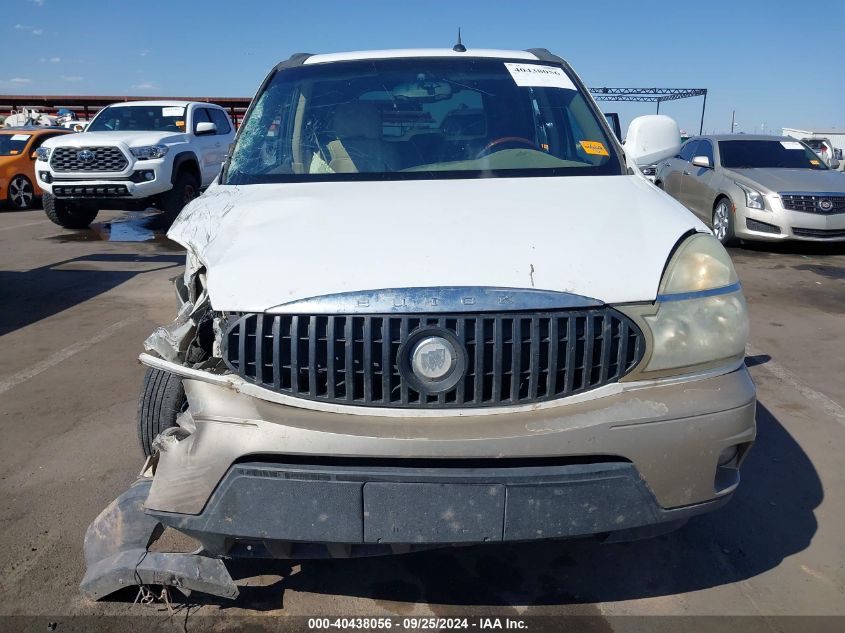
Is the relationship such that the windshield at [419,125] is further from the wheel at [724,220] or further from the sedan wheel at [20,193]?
the sedan wheel at [20,193]

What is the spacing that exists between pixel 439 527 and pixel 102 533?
4.02 ft

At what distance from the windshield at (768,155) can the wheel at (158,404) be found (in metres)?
9.39

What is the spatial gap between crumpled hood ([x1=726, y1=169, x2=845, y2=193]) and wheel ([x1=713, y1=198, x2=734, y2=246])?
1.26ft

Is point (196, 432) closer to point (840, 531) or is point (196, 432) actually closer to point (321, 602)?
point (321, 602)

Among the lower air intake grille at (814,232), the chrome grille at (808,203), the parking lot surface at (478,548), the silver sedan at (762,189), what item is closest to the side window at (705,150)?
the silver sedan at (762,189)

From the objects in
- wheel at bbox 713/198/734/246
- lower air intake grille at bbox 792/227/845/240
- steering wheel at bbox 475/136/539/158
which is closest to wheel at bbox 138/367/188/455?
steering wheel at bbox 475/136/539/158

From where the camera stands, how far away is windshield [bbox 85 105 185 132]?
36.4ft

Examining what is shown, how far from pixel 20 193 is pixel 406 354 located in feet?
48.7

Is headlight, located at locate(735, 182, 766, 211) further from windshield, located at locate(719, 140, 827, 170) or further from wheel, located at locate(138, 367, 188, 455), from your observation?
wheel, located at locate(138, 367, 188, 455)

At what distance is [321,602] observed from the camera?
2.45 meters

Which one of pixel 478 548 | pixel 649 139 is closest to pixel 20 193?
pixel 649 139

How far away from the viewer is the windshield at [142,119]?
36.4 feet

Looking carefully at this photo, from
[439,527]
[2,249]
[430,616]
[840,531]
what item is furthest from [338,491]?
[2,249]

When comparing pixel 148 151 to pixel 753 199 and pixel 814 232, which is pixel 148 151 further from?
pixel 814 232
